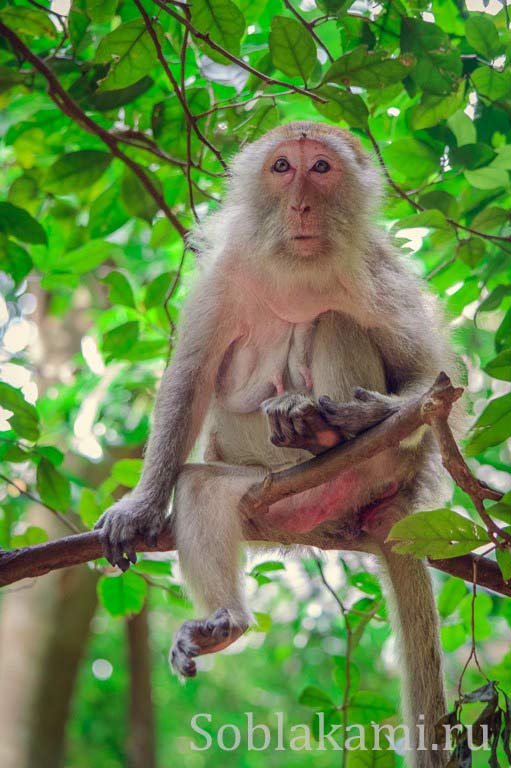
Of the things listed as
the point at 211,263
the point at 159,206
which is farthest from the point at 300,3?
the point at 211,263

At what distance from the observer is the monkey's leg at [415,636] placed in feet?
10.1

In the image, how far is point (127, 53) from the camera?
3.14 meters

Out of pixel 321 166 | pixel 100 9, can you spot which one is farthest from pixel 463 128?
pixel 100 9

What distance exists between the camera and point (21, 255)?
11.9 feet

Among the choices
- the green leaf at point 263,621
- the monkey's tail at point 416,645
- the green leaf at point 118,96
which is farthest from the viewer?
the green leaf at point 263,621

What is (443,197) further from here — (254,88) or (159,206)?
(159,206)

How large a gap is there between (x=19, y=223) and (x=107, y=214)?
0.72 metres

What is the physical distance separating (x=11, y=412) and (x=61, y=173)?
46.2 inches

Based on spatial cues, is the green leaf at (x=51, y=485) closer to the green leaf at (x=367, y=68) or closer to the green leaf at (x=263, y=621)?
the green leaf at (x=263, y=621)

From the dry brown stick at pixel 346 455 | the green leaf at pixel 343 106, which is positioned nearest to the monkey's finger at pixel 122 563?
the dry brown stick at pixel 346 455

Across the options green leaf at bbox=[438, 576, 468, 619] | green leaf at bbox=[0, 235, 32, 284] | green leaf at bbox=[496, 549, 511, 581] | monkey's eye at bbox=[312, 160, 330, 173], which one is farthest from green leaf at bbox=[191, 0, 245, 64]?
green leaf at bbox=[438, 576, 468, 619]

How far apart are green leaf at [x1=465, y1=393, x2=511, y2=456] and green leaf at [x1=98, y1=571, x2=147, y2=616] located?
76.3 inches

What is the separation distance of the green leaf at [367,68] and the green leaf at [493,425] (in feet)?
4.80

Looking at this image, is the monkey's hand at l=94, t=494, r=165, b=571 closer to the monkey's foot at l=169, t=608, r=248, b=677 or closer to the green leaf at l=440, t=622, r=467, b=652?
the monkey's foot at l=169, t=608, r=248, b=677
